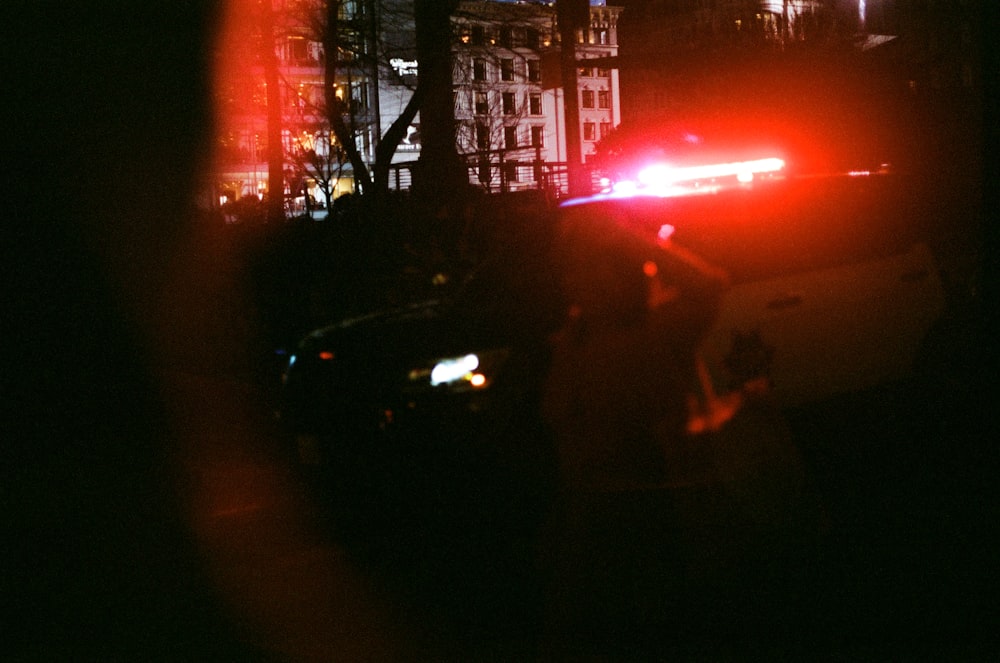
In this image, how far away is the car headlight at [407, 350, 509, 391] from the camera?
18.9 ft

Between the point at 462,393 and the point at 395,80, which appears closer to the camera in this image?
the point at 462,393

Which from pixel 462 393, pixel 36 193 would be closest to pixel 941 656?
pixel 462 393

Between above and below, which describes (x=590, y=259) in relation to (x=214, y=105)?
below

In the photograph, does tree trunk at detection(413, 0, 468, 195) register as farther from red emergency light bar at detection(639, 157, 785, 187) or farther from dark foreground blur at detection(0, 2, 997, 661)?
red emergency light bar at detection(639, 157, 785, 187)

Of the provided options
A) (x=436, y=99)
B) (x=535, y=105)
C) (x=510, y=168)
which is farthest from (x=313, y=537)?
(x=535, y=105)

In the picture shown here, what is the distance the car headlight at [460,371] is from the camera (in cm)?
577

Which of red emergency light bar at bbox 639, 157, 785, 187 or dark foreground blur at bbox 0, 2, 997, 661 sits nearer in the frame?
dark foreground blur at bbox 0, 2, 997, 661

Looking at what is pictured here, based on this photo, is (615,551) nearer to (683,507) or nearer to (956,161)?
(683,507)

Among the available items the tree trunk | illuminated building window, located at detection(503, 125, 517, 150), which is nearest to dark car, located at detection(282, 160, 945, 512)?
the tree trunk

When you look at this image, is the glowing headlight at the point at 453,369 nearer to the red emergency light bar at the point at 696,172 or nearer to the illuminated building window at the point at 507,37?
the red emergency light bar at the point at 696,172

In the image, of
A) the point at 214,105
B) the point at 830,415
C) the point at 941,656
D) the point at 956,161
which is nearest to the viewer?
the point at 941,656

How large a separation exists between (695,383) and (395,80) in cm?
2102

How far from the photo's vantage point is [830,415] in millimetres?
7020

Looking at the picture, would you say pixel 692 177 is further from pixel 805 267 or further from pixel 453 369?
pixel 453 369
